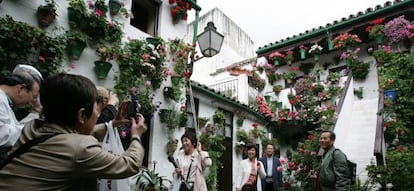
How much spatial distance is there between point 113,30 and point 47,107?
14.8 ft

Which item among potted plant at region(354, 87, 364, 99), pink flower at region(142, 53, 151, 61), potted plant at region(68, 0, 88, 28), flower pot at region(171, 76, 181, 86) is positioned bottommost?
flower pot at region(171, 76, 181, 86)

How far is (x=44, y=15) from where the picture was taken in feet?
15.9

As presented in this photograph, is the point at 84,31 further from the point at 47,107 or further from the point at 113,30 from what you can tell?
the point at 47,107

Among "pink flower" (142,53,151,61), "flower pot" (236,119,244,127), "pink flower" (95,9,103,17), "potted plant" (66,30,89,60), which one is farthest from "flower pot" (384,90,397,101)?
"potted plant" (66,30,89,60)

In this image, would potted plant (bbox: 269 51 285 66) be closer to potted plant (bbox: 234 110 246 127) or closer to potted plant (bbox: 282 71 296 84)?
potted plant (bbox: 282 71 296 84)

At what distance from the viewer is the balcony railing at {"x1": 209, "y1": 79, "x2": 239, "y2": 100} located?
12414 mm

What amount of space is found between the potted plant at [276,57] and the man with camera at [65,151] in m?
11.0

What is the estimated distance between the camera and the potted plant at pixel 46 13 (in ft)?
15.8

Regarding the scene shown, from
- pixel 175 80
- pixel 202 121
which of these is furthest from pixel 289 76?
pixel 175 80

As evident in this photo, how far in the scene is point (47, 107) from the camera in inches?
59.0

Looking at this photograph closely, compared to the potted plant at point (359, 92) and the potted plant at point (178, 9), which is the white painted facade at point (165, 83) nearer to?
the potted plant at point (178, 9)

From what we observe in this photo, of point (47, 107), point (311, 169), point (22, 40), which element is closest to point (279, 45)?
point (311, 169)

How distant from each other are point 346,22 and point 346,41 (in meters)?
0.64

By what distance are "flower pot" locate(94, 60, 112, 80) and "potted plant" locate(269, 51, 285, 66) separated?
7.80m
